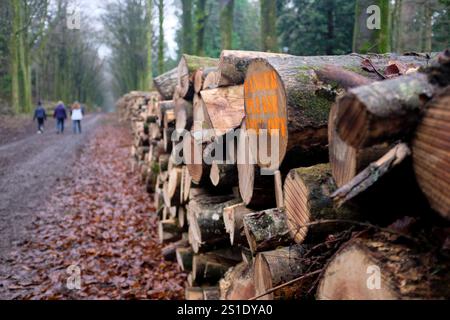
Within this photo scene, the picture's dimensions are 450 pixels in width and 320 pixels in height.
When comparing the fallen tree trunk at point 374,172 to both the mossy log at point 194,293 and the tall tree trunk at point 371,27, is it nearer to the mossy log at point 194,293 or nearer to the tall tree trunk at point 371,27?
the mossy log at point 194,293

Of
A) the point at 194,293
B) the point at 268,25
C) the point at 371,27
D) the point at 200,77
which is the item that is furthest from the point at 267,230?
the point at 268,25

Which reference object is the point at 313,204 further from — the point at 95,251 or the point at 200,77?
the point at 95,251

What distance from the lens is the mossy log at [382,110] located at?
109cm

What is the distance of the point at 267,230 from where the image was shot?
218cm

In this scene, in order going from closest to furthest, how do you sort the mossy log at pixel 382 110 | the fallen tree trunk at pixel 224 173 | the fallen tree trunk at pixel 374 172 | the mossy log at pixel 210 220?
the mossy log at pixel 382 110
the fallen tree trunk at pixel 374 172
the fallen tree trunk at pixel 224 173
the mossy log at pixel 210 220

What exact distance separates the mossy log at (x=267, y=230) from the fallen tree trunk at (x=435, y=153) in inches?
40.6

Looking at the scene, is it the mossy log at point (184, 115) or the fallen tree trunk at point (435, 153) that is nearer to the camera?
the fallen tree trunk at point (435, 153)

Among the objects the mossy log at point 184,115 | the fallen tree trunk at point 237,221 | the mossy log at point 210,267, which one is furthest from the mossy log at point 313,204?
the mossy log at point 184,115

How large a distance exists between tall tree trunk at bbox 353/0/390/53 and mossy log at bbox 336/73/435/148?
5.60 metres

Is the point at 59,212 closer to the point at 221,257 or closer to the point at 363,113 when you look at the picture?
the point at 221,257

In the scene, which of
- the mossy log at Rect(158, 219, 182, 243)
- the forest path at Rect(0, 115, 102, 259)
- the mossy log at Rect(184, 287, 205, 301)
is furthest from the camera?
the forest path at Rect(0, 115, 102, 259)

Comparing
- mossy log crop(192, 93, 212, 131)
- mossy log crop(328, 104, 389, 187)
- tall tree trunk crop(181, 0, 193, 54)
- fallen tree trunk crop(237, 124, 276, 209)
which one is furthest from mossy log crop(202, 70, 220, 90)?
tall tree trunk crop(181, 0, 193, 54)

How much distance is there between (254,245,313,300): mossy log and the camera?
6.31ft

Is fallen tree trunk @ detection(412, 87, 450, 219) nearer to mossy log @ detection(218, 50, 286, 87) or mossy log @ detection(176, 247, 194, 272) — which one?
mossy log @ detection(218, 50, 286, 87)
